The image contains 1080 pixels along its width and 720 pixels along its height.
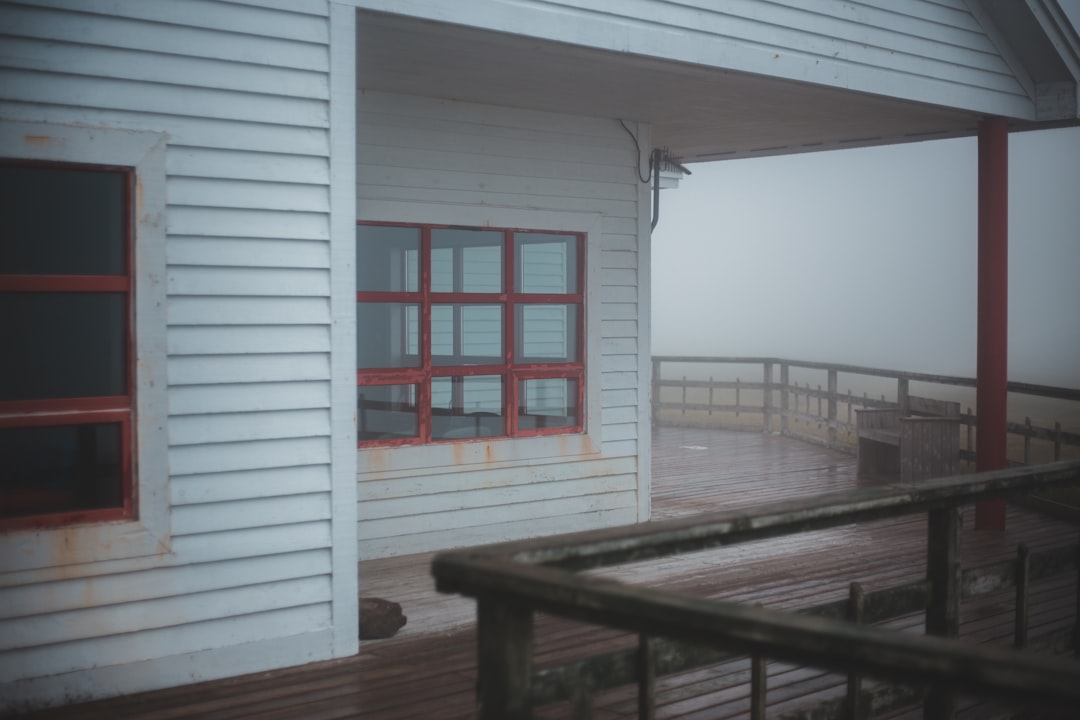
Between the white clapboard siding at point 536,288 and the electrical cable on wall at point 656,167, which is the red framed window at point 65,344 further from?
the electrical cable on wall at point 656,167

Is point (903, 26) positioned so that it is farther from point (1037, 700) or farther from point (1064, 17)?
point (1037, 700)

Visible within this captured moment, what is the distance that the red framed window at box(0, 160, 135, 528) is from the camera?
15.4 feet

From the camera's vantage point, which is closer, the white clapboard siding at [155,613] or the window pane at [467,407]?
the white clapboard siding at [155,613]

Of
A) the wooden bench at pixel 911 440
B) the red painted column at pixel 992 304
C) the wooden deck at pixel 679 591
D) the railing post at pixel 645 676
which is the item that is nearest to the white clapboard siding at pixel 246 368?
the wooden deck at pixel 679 591

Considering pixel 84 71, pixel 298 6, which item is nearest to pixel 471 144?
pixel 298 6

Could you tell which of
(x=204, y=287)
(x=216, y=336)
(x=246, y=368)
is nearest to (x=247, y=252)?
(x=204, y=287)

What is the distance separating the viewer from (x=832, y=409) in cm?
1492

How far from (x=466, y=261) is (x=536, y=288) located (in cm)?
71

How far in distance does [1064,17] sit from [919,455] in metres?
4.34

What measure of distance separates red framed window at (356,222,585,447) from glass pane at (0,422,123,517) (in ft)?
10.2

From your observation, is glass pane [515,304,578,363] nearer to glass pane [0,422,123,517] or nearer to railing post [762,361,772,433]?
glass pane [0,422,123,517]

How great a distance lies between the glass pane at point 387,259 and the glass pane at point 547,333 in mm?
1021

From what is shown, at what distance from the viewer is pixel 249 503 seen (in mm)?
5238

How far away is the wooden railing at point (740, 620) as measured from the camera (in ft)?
5.72
